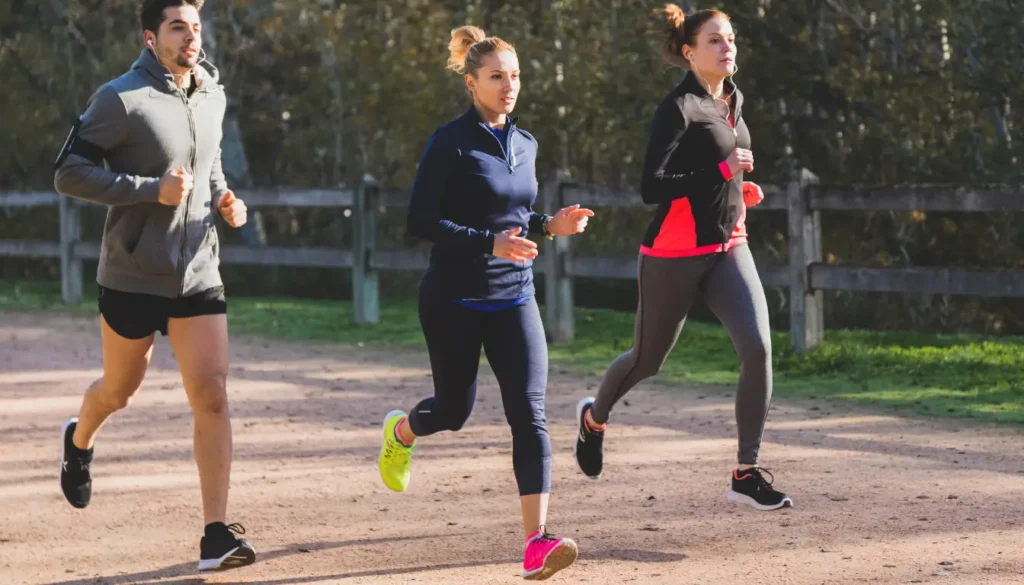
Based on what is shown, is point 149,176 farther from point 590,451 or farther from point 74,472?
point 590,451

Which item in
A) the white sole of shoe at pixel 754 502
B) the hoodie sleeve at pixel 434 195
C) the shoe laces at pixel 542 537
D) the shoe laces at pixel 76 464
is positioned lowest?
the white sole of shoe at pixel 754 502

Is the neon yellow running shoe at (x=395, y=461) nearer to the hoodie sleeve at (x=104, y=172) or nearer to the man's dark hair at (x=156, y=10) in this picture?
the hoodie sleeve at (x=104, y=172)

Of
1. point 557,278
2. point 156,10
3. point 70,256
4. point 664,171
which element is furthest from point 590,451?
point 70,256

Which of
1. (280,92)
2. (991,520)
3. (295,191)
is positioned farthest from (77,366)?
(280,92)

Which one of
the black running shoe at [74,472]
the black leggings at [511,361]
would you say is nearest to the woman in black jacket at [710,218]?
the black leggings at [511,361]

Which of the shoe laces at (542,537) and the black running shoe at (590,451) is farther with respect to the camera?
the black running shoe at (590,451)

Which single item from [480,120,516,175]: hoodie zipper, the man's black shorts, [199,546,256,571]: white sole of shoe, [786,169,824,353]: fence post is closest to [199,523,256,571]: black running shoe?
[199,546,256,571]: white sole of shoe

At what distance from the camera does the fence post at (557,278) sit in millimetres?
13703

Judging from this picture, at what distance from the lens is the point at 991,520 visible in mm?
6320

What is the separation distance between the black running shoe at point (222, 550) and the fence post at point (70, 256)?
1413 cm

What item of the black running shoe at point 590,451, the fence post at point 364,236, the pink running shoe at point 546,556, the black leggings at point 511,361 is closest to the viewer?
the pink running shoe at point 546,556

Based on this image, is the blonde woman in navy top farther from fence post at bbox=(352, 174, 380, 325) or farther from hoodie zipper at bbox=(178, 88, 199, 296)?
fence post at bbox=(352, 174, 380, 325)

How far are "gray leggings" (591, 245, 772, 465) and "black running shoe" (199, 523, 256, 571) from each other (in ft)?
6.45

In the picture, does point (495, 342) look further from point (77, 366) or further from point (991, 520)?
point (77, 366)
